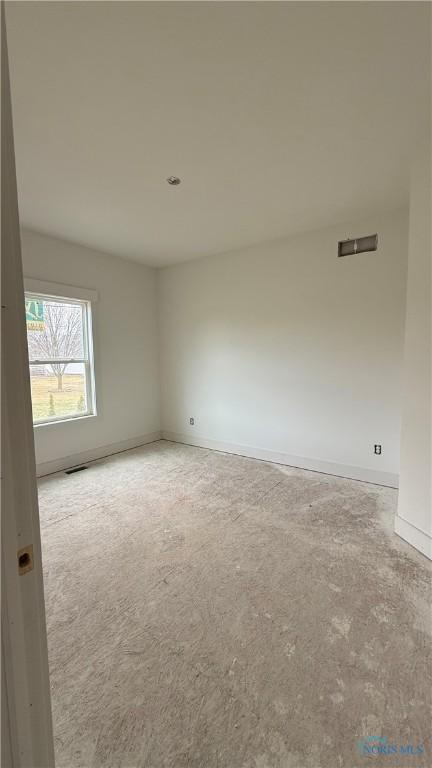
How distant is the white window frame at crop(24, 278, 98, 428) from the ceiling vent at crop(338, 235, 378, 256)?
2.86 metres

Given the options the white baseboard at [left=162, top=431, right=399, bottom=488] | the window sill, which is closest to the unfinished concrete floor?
the white baseboard at [left=162, top=431, right=399, bottom=488]

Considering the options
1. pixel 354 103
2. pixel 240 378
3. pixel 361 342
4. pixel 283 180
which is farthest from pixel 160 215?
pixel 361 342

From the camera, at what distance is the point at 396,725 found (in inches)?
43.3

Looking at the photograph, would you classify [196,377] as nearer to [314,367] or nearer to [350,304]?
[314,367]

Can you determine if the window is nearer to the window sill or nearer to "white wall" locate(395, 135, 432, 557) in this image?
the window sill

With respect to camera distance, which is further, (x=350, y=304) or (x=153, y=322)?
A: (x=153, y=322)

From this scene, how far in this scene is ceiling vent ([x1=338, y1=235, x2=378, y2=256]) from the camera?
2959mm

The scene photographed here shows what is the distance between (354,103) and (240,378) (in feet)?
9.14

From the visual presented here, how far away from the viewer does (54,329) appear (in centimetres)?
350

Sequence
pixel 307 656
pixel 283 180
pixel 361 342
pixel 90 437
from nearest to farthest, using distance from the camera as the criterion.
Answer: pixel 307 656 < pixel 283 180 < pixel 361 342 < pixel 90 437

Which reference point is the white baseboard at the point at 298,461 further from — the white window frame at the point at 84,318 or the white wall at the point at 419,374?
the white window frame at the point at 84,318

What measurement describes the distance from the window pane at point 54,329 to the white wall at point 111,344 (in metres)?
0.21

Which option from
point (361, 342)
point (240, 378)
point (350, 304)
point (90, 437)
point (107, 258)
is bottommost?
point (90, 437)

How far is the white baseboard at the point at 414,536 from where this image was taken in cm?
198
